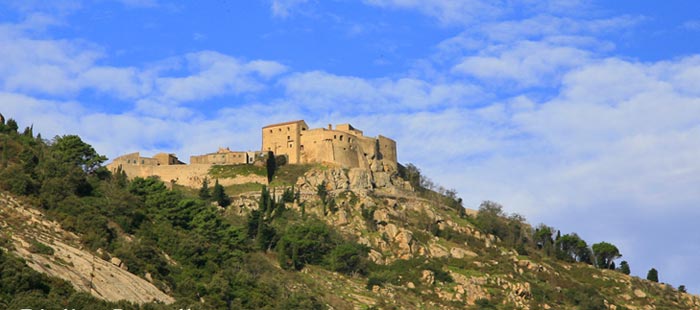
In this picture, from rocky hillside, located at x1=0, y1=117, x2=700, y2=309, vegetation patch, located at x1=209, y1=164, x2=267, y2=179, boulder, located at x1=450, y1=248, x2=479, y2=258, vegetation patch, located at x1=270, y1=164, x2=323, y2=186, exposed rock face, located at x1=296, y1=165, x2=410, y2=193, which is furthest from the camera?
vegetation patch, located at x1=209, y1=164, x2=267, y2=179

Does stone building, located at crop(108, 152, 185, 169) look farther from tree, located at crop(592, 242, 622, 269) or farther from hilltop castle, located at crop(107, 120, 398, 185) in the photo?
tree, located at crop(592, 242, 622, 269)

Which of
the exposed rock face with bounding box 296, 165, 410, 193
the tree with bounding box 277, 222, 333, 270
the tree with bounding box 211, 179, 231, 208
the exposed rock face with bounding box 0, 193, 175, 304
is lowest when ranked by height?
the exposed rock face with bounding box 0, 193, 175, 304

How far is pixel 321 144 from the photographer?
106 m

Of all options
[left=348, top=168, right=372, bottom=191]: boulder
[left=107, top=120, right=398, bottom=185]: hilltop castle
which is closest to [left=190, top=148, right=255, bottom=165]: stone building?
[left=107, top=120, right=398, bottom=185]: hilltop castle

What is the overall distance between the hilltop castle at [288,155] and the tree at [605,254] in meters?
22.4

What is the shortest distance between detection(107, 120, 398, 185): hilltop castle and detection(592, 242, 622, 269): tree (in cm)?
2238

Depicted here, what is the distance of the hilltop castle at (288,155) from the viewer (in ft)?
340

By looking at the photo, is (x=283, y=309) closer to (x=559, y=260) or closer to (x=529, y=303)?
(x=529, y=303)

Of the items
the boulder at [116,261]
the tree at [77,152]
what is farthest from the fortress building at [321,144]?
the boulder at [116,261]

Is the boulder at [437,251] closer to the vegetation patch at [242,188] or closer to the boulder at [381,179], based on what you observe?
the boulder at [381,179]

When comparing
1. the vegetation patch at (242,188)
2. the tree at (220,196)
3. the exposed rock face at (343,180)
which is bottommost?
the tree at (220,196)

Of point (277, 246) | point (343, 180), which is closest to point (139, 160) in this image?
point (343, 180)

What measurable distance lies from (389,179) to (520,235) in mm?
13948

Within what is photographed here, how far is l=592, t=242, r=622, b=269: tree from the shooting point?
4134 inches
